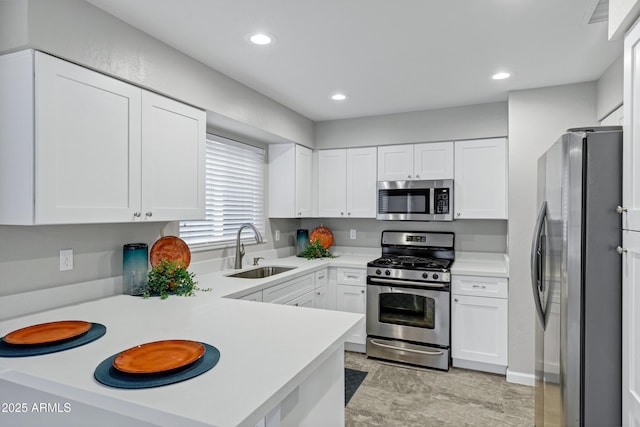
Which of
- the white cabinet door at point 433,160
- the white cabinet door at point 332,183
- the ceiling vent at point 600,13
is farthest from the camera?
the white cabinet door at point 332,183

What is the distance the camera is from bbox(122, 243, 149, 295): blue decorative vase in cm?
222

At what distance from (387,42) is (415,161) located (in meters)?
1.78

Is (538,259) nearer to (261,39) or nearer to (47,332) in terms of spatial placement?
(261,39)

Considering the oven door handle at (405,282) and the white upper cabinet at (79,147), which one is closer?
the white upper cabinet at (79,147)

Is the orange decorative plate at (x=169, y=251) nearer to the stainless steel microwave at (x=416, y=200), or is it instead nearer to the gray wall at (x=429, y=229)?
the stainless steel microwave at (x=416, y=200)

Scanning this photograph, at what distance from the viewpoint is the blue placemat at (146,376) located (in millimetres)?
1076

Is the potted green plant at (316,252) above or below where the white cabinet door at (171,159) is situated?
below

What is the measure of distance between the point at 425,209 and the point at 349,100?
4.41ft

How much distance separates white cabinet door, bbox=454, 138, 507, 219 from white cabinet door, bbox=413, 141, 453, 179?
0.26 ft

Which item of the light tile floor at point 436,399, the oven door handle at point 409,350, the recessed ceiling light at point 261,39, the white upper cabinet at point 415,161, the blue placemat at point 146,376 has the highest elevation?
the recessed ceiling light at point 261,39

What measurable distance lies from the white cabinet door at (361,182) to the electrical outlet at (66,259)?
2.77 metres

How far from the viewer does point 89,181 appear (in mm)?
1874

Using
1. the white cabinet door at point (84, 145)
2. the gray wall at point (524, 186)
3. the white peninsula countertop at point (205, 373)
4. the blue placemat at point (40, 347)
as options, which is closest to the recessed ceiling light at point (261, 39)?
the white cabinet door at point (84, 145)

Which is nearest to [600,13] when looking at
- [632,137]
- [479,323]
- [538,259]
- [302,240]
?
[632,137]
